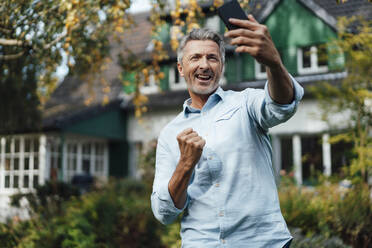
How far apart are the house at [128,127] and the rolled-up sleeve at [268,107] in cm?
785

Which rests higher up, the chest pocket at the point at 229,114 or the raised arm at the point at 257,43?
the raised arm at the point at 257,43

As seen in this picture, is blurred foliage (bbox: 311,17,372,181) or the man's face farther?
blurred foliage (bbox: 311,17,372,181)

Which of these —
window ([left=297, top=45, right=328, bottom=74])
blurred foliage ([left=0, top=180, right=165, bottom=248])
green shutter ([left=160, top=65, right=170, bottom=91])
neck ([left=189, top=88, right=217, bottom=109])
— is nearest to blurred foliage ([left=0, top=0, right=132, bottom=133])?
blurred foliage ([left=0, top=180, right=165, bottom=248])

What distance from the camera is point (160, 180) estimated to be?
82.0 inches

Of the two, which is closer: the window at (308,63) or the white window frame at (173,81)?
the window at (308,63)

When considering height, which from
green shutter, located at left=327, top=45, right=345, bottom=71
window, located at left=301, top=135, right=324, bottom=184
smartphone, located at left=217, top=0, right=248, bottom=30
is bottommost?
window, located at left=301, top=135, right=324, bottom=184

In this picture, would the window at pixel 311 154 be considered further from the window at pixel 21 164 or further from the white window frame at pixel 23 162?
the window at pixel 21 164

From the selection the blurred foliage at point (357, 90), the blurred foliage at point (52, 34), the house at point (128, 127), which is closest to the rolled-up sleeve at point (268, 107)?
the blurred foliage at point (52, 34)

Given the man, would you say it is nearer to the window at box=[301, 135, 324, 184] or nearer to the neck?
the neck

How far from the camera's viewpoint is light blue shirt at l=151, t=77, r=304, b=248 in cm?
189

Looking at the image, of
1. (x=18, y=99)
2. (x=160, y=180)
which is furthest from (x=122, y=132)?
(x=160, y=180)

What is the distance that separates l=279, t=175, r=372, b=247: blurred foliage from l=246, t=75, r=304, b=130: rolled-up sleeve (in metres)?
3.12

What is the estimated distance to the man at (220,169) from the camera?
73.8 inches

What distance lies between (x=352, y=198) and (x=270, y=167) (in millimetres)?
4017
